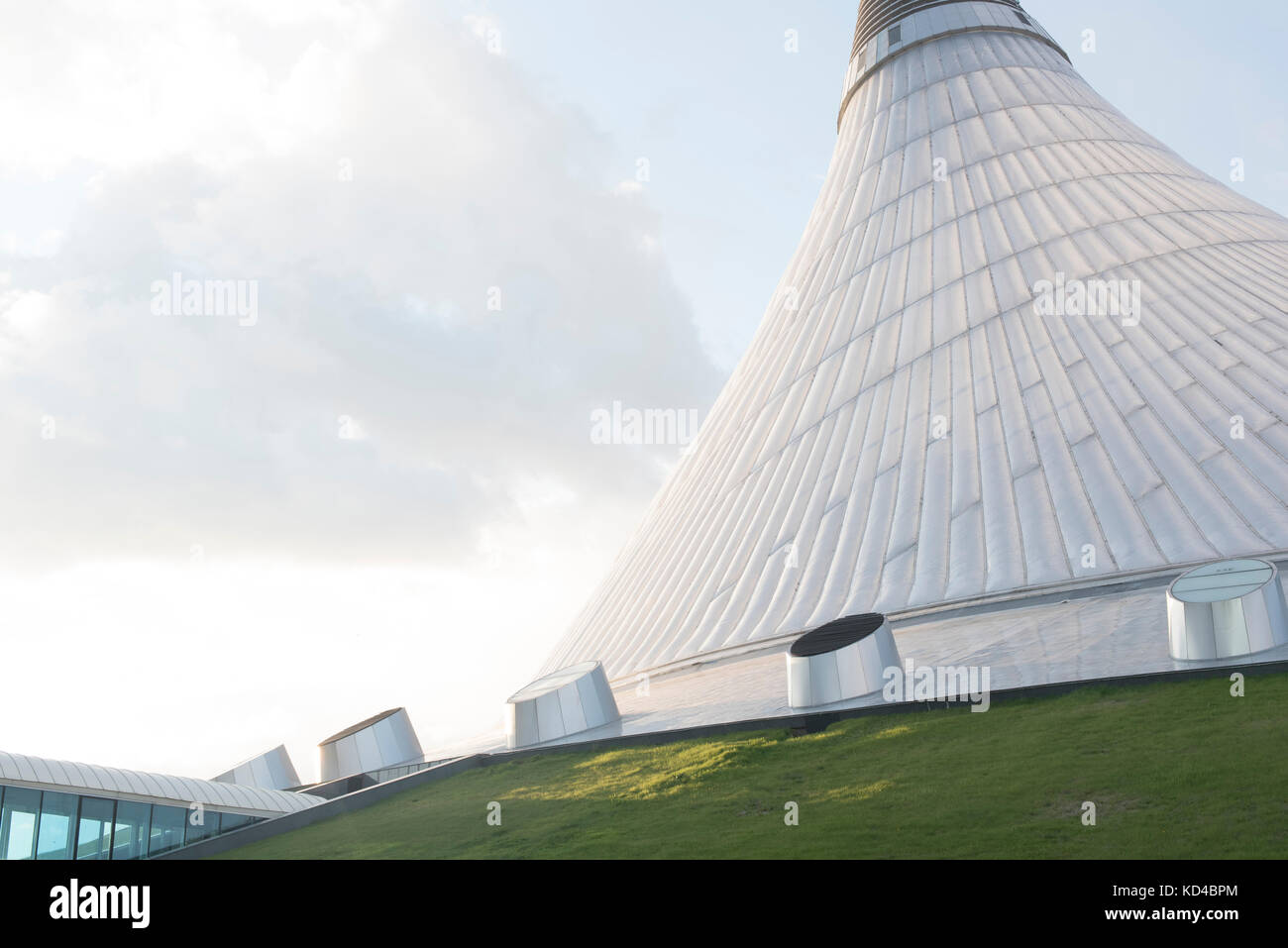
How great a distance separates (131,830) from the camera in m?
9.68

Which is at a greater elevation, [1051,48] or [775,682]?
[1051,48]

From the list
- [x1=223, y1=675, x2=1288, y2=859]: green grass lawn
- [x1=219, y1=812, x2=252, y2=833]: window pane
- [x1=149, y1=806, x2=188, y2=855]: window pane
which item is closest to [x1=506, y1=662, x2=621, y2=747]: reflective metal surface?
[x1=223, y1=675, x2=1288, y2=859]: green grass lawn

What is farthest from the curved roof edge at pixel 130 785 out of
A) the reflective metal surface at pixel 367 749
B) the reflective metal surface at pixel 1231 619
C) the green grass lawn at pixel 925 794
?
the reflective metal surface at pixel 1231 619

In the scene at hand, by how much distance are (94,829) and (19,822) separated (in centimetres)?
62

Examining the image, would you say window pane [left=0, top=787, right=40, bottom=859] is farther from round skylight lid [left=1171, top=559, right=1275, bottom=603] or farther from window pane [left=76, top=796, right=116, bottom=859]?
round skylight lid [left=1171, top=559, right=1275, bottom=603]

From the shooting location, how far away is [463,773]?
38.1 feet

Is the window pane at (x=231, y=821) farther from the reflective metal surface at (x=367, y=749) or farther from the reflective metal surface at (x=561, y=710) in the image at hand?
the reflective metal surface at (x=367, y=749)

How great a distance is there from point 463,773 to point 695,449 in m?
10.7

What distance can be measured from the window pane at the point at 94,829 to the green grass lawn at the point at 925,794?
128cm

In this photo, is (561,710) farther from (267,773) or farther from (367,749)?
(267,773)

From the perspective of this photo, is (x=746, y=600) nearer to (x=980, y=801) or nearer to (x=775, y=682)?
(x=775, y=682)

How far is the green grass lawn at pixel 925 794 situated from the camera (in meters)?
5.89

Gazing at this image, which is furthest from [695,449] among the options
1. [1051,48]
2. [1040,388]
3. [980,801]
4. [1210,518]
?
[980,801]

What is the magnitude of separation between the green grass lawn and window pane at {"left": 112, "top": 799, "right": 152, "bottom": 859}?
3.69 feet
